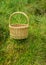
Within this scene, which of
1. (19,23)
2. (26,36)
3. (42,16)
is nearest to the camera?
(26,36)

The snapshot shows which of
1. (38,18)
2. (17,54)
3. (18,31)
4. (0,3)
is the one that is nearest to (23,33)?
(18,31)

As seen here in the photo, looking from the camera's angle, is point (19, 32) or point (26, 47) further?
point (26, 47)

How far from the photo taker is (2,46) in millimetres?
4680

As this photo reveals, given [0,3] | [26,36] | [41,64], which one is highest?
A: [0,3]

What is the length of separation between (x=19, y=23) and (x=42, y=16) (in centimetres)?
61

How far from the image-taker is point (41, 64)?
4215 mm

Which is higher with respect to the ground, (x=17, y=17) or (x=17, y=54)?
(x=17, y=17)

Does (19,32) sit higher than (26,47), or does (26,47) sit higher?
(19,32)

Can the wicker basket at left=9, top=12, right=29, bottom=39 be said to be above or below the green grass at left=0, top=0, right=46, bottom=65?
above

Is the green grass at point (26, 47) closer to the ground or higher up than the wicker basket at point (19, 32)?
closer to the ground

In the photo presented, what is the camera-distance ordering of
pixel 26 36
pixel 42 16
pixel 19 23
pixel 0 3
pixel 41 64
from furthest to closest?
1. pixel 0 3
2. pixel 42 16
3. pixel 19 23
4. pixel 26 36
5. pixel 41 64

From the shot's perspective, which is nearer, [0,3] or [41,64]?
[41,64]

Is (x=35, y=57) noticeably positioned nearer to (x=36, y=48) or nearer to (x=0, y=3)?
(x=36, y=48)

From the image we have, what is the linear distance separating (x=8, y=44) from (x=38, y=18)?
0.91 metres
